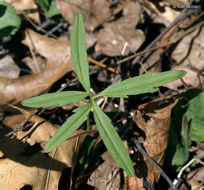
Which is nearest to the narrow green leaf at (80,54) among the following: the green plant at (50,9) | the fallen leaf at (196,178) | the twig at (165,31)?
the twig at (165,31)

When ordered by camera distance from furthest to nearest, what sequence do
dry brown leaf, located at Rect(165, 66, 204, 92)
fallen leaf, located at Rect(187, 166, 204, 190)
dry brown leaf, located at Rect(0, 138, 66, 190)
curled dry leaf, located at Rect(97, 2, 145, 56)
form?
curled dry leaf, located at Rect(97, 2, 145, 56), dry brown leaf, located at Rect(165, 66, 204, 92), fallen leaf, located at Rect(187, 166, 204, 190), dry brown leaf, located at Rect(0, 138, 66, 190)

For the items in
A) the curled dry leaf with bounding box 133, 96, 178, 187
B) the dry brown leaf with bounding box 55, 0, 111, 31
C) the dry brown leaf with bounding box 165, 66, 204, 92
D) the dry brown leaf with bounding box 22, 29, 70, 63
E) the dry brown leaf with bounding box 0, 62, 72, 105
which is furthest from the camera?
the dry brown leaf with bounding box 55, 0, 111, 31

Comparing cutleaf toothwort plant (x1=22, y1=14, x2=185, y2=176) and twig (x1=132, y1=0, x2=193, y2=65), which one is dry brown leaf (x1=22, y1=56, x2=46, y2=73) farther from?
twig (x1=132, y1=0, x2=193, y2=65)

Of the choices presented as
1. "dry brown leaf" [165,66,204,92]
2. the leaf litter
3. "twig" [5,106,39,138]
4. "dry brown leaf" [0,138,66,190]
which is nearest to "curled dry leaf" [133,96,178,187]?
the leaf litter

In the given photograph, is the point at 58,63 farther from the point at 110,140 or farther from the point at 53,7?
the point at 110,140

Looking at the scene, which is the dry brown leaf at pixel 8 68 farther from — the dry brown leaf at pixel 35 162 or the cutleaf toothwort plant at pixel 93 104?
the cutleaf toothwort plant at pixel 93 104

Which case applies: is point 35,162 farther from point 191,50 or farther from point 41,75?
point 191,50

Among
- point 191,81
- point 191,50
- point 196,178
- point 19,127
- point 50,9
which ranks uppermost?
point 50,9

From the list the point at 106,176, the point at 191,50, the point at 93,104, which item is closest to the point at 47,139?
the point at 93,104
